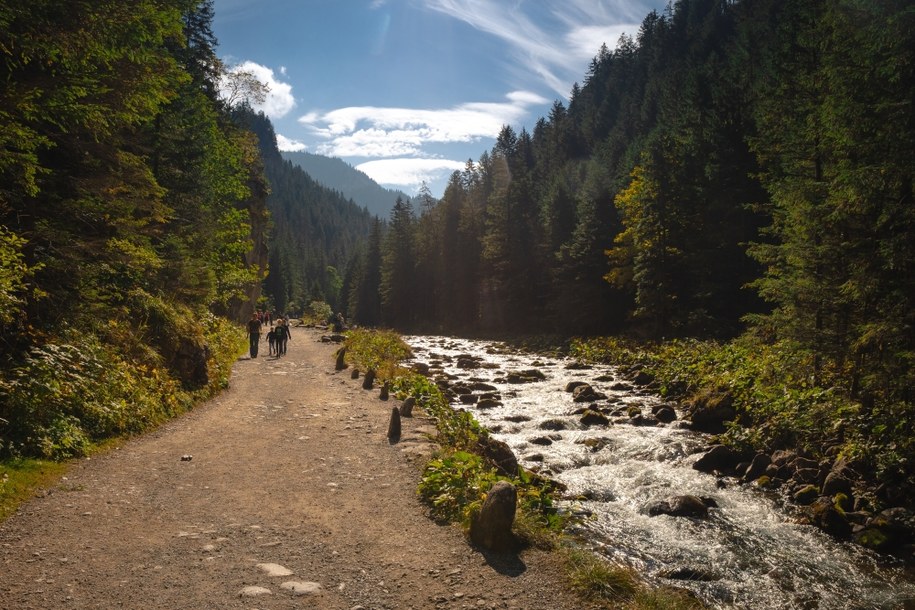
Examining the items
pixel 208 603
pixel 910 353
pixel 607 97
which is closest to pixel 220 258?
pixel 208 603

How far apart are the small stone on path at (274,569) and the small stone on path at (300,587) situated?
201 millimetres

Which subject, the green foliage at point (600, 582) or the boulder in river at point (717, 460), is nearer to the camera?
the green foliage at point (600, 582)

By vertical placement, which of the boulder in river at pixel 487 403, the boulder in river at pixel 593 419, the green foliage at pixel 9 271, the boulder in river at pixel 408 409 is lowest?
the boulder in river at pixel 487 403

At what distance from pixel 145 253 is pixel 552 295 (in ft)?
140

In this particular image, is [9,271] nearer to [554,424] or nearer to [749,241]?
[554,424]

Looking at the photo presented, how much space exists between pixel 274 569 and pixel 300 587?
0.50m

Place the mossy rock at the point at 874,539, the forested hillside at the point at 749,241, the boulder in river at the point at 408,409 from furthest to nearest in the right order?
1. the boulder in river at the point at 408,409
2. the forested hillside at the point at 749,241
3. the mossy rock at the point at 874,539

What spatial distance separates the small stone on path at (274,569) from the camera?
18.7 ft

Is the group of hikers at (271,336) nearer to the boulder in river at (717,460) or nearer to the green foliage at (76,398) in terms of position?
the green foliage at (76,398)

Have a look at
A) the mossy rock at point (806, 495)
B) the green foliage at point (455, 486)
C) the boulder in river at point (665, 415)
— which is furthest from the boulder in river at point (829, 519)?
the boulder in river at point (665, 415)

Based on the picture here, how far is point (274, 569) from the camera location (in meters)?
5.79

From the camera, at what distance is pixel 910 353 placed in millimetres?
9531

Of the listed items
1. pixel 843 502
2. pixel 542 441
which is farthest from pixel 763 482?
pixel 542 441

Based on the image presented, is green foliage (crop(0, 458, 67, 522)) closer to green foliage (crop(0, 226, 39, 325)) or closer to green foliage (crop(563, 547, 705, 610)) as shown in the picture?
green foliage (crop(0, 226, 39, 325))
